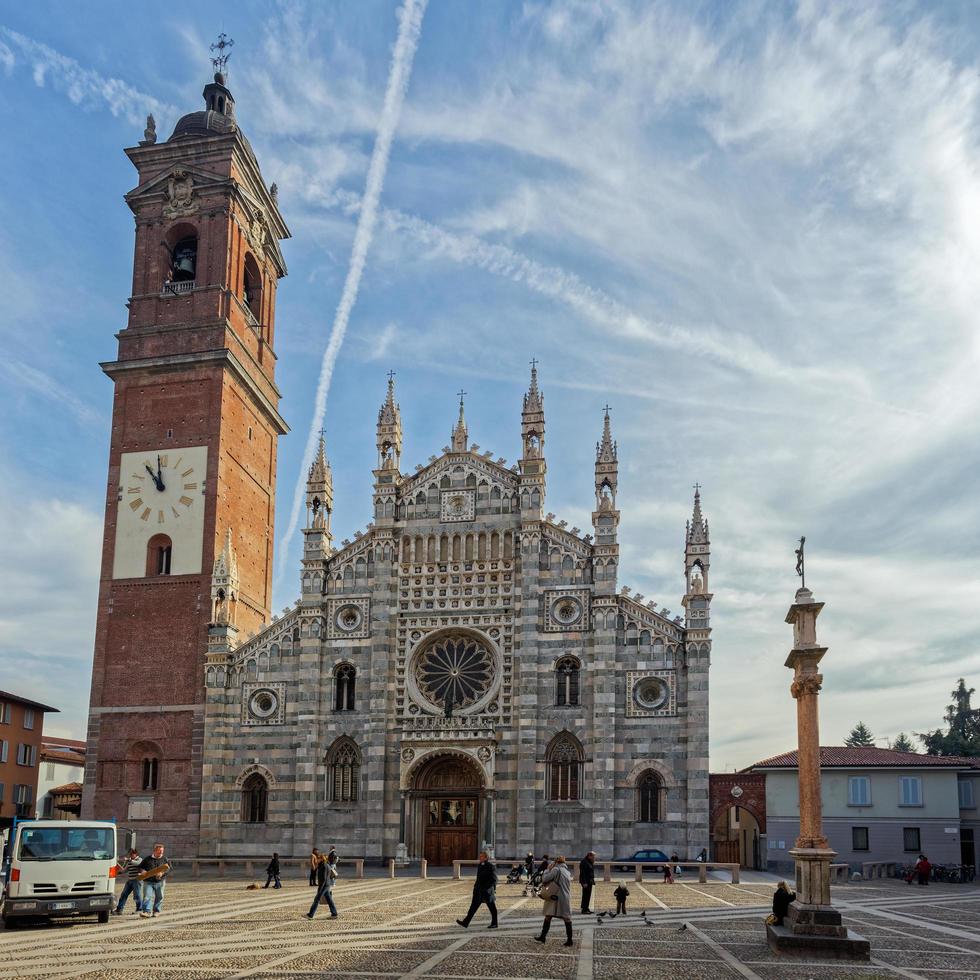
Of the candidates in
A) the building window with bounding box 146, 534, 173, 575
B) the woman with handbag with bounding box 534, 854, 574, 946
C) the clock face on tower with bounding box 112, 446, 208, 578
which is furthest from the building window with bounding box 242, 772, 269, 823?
the woman with handbag with bounding box 534, 854, 574, 946

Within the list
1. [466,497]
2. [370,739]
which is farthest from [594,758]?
[466,497]

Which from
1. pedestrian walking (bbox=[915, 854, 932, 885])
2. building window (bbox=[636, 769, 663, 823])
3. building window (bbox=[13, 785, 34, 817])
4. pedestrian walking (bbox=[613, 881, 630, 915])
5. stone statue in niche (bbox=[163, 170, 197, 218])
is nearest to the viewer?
pedestrian walking (bbox=[613, 881, 630, 915])

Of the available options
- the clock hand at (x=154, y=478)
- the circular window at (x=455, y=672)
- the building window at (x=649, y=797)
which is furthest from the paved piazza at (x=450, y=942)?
the clock hand at (x=154, y=478)

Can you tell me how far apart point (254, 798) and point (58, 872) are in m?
24.5

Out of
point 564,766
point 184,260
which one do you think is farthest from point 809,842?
point 184,260

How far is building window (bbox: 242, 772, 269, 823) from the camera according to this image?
4934cm

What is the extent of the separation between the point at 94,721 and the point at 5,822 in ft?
42.8

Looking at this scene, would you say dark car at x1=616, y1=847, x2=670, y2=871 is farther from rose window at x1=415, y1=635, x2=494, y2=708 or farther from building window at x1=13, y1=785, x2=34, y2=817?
building window at x1=13, y1=785, x2=34, y2=817

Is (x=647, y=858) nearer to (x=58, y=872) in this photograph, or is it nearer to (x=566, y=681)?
(x=566, y=681)

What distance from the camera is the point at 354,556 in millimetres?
51781

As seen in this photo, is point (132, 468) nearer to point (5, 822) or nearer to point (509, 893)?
point (5, 822)

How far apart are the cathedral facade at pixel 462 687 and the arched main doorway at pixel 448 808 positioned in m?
0.09

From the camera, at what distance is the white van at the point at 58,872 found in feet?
83.0

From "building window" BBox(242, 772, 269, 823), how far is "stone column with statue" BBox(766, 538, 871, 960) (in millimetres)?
30367
